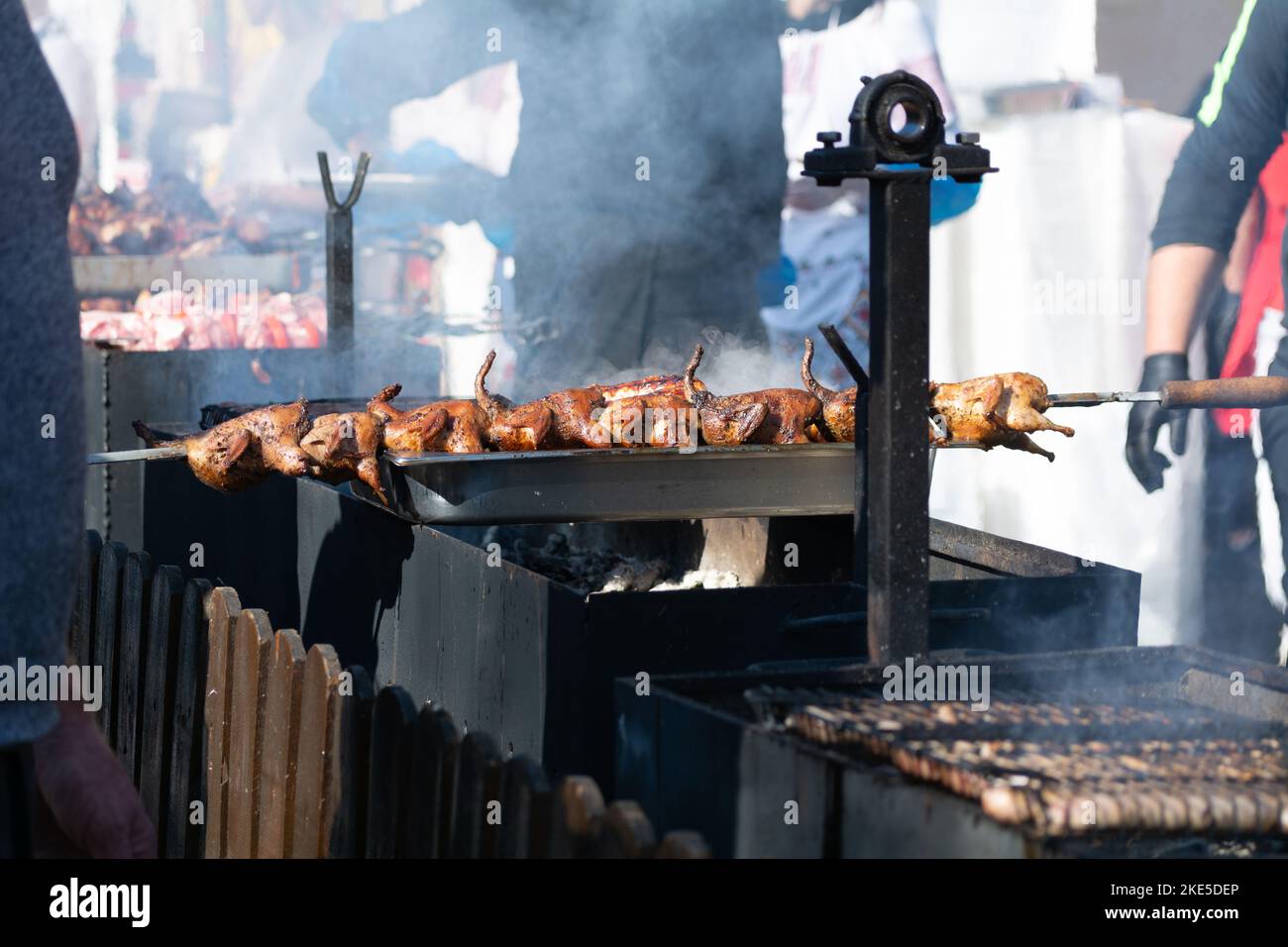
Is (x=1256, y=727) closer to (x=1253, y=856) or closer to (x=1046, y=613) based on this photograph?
(x=1253, y=856)

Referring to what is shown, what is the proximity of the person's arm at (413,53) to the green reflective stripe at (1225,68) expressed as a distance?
3.51 meters

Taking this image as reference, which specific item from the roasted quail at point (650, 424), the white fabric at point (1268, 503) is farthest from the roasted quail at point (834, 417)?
the white fabric at point (1268, 503)

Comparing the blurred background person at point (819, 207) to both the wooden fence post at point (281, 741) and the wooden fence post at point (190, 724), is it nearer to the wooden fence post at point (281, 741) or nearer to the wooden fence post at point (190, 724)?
the wooden fence post at point (190, 724)

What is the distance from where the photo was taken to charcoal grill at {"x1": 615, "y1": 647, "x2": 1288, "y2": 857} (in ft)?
6.84

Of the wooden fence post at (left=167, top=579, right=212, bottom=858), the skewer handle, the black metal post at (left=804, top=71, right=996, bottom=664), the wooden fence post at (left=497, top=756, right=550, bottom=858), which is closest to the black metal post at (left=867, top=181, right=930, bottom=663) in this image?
the black metal post at (left=804, top=71, right=996, bottom=664)

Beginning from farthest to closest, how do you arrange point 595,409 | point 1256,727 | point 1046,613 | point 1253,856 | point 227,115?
1. point 227,115
2. point 595,409
3. point 1046,613
4. point 1256,727
5. point 1253,856

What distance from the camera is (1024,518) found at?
7145mm

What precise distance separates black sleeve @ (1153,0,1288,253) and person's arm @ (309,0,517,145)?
11.7 feet

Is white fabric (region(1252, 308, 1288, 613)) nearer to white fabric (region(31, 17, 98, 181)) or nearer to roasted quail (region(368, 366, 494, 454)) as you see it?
roasted quail (region(368, 366, 494, 454))

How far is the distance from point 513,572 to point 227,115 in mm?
11259

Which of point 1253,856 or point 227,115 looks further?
point 227,115

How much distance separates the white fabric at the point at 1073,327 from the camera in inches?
263

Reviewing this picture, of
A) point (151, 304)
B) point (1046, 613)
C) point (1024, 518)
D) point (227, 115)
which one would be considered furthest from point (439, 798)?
point (227, 115)

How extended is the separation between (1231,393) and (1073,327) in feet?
11.1
